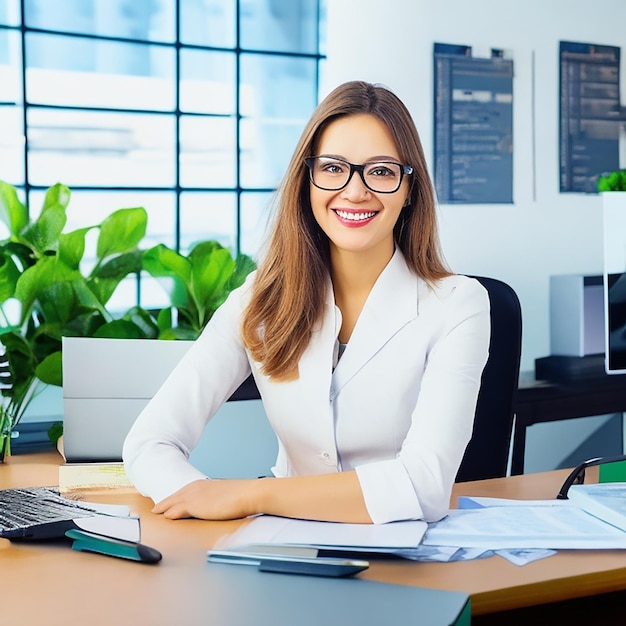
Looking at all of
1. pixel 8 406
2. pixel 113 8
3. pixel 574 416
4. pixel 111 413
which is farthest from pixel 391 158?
pixel 574 416

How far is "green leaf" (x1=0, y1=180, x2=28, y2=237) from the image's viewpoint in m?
2.54

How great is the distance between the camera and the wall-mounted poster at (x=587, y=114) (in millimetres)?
3686

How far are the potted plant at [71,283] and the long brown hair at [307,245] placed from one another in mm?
575

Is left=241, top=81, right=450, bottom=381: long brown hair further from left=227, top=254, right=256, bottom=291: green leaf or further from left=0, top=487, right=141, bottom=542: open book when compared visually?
left=227, top=254, right=256, bottom=291: green leaf

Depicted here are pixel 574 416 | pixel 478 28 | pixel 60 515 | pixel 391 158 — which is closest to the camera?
pixel 60 515

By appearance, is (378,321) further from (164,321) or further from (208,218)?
(208,218)

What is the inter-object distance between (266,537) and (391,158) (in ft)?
2.55

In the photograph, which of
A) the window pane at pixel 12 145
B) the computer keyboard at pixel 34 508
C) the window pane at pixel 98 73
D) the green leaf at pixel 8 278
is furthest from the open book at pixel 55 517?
the window pane at pixel 98 73

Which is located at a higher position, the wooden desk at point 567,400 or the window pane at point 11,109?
the window pane at point 11,109

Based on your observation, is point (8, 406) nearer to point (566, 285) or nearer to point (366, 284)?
point (366, 284)

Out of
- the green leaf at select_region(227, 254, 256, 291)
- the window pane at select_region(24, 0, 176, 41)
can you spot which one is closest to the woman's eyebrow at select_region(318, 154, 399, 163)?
the green leaf at select_region(227, 254, 256, 291)

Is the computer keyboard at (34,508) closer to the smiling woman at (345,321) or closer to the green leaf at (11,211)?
the smiling woman at (345,321)

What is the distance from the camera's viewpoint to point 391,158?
179 cm

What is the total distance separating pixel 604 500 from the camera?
1.50 meters
